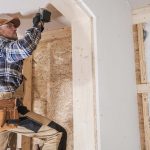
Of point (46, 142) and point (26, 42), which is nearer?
point (26, 42)

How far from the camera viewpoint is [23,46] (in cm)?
186

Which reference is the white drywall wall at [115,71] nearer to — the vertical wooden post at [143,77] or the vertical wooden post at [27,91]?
the vertical wooden post at [143,77]

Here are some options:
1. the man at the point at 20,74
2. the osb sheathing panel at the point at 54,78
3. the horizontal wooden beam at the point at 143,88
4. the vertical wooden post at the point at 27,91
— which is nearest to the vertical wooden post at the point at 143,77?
the horizontal wooden beam at the point at 143,88

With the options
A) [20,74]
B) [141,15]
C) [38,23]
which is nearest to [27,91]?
[20,74]

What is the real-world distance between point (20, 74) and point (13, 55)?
0.26 m

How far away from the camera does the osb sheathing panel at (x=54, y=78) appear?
9.95 feet

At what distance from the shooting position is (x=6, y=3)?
2.42 m

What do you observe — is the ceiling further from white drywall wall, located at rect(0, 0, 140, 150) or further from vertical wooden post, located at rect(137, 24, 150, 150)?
vertical wooden post, located at rect(137, 24, 150, 150)

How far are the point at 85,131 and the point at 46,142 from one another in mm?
672

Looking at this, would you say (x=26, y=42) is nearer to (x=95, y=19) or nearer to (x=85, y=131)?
(x=95, y=19)

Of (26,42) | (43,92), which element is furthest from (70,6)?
(43,92)

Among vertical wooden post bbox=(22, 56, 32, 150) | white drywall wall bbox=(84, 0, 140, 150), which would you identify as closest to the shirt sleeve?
white drywall wall bbox=(84, 0, 140, 150)

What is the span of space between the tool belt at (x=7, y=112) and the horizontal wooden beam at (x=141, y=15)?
1.67 m

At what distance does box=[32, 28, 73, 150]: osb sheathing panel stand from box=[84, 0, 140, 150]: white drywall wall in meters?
0.70
